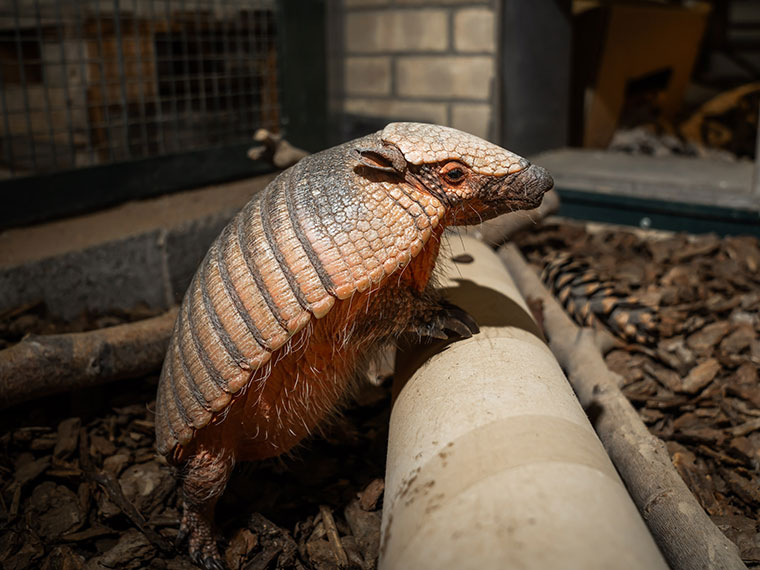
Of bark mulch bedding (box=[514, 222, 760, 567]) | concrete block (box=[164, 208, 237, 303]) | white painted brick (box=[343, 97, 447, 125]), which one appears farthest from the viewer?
white painted brick (box=[343, 97, 447, 125])

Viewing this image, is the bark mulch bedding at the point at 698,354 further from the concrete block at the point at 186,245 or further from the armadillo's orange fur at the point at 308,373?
the concrete block at the point at 186,245

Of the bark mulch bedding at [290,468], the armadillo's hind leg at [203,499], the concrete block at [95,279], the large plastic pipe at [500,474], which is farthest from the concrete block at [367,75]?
the armadillo's hind leg at [203,499]

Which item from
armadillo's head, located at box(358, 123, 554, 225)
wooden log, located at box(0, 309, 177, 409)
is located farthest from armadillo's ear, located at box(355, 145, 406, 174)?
wooden log, located at box(0, 309, 177, 409)

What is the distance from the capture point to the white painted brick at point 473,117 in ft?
16.9

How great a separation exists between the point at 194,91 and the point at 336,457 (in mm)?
3766

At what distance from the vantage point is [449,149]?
2.04 metres

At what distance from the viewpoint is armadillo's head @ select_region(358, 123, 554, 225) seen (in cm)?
201

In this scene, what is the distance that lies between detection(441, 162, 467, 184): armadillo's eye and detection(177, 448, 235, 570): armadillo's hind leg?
47.1 inches

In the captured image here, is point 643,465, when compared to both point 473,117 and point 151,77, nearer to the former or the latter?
point 473,117

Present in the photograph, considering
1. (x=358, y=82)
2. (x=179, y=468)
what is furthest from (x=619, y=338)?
(x=358, y=82)

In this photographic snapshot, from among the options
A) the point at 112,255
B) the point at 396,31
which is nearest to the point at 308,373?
the point at 112,255

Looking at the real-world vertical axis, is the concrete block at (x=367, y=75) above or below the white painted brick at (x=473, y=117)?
above

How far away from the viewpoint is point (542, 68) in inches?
214

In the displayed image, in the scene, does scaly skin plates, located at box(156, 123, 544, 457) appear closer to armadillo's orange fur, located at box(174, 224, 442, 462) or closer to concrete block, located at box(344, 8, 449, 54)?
armadillo's orange fur, located at box(174, 224, 442, 462)
